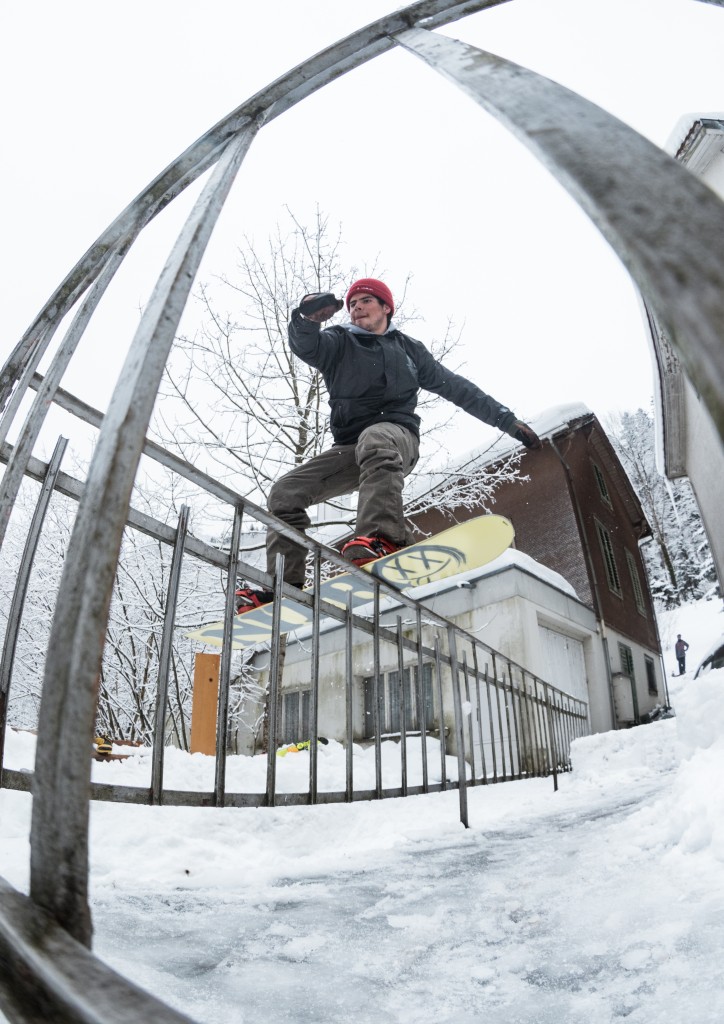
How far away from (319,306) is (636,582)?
17114mm

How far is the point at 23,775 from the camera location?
161 centimetres

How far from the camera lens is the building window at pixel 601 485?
1712cm

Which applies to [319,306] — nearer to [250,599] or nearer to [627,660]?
[250,599]

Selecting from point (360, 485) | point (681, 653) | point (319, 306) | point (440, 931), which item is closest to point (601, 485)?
point (681, 653)

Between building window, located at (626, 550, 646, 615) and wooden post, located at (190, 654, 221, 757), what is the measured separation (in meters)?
13.8

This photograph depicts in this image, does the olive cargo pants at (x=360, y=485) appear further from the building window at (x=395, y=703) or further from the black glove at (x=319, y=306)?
the building window at (x=395, y=703)

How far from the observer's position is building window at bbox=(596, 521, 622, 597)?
49.8 ft

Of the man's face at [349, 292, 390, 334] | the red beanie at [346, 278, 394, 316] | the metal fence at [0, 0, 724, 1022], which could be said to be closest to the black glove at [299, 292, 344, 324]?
the man's face at [349, 292, 390, 334]

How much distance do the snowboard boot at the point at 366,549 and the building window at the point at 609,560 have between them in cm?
1260

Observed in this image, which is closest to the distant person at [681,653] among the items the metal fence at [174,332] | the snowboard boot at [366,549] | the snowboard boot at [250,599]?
the snowboard boot at [366,549]

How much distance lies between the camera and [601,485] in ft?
57.4

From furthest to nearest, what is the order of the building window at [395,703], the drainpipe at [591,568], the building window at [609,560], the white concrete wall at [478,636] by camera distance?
the building window at [609,560] → the drainpipe at [591,568] → the white concrete wall at [478,636] → the building window at [395,703]

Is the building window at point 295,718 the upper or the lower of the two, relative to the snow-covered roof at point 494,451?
lower

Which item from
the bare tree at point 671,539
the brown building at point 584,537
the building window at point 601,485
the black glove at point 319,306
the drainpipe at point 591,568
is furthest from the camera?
the bare tree at point 671,539
